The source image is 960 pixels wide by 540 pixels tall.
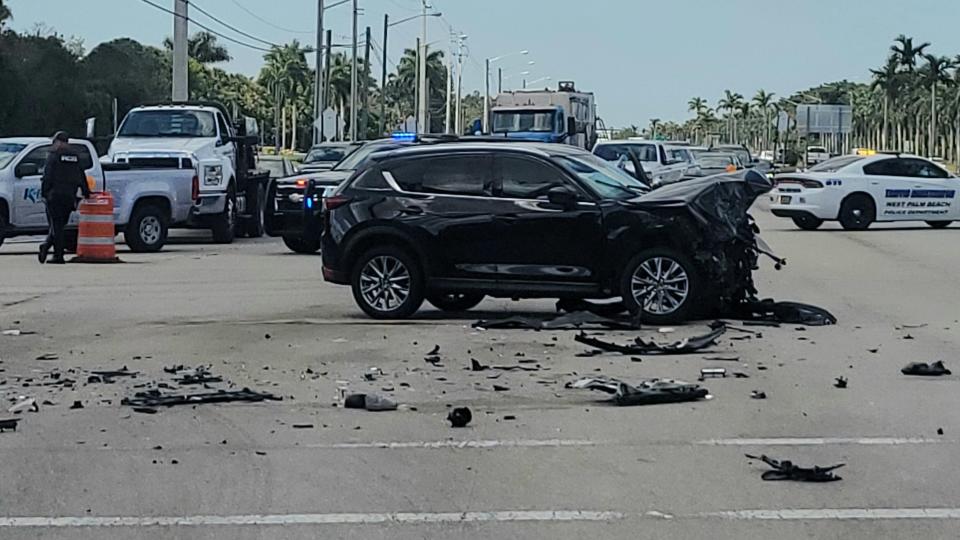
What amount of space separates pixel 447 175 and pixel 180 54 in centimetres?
2967

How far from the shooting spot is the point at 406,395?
10727 millimetres

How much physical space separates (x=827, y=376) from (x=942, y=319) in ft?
14.1

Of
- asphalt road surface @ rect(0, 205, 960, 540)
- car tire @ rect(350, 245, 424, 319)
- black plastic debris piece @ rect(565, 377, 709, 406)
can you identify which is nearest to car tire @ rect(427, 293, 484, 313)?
asphalt road surface @ rect(0, 205, 960, 540)

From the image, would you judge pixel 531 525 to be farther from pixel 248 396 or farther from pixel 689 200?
pixel 689 200

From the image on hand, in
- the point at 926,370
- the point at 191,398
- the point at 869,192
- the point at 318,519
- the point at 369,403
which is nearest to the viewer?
the point at 318,519

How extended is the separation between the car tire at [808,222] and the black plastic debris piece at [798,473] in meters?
23.5

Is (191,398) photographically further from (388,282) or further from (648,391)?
(388,282)

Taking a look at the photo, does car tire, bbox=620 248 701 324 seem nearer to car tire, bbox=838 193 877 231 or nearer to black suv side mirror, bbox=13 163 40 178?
black suv side mirror, bbox=13 163 40 178

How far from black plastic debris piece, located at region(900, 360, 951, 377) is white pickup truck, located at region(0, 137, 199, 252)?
593 inches

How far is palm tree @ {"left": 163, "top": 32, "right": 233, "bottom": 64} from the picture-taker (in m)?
116

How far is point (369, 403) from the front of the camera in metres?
10.2

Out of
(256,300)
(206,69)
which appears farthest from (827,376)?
(206,69)

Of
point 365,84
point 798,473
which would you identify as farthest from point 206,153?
point 365,84

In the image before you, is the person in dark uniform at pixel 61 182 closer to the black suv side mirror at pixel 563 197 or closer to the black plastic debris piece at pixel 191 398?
the black suv side mirror at pixel 563 197
